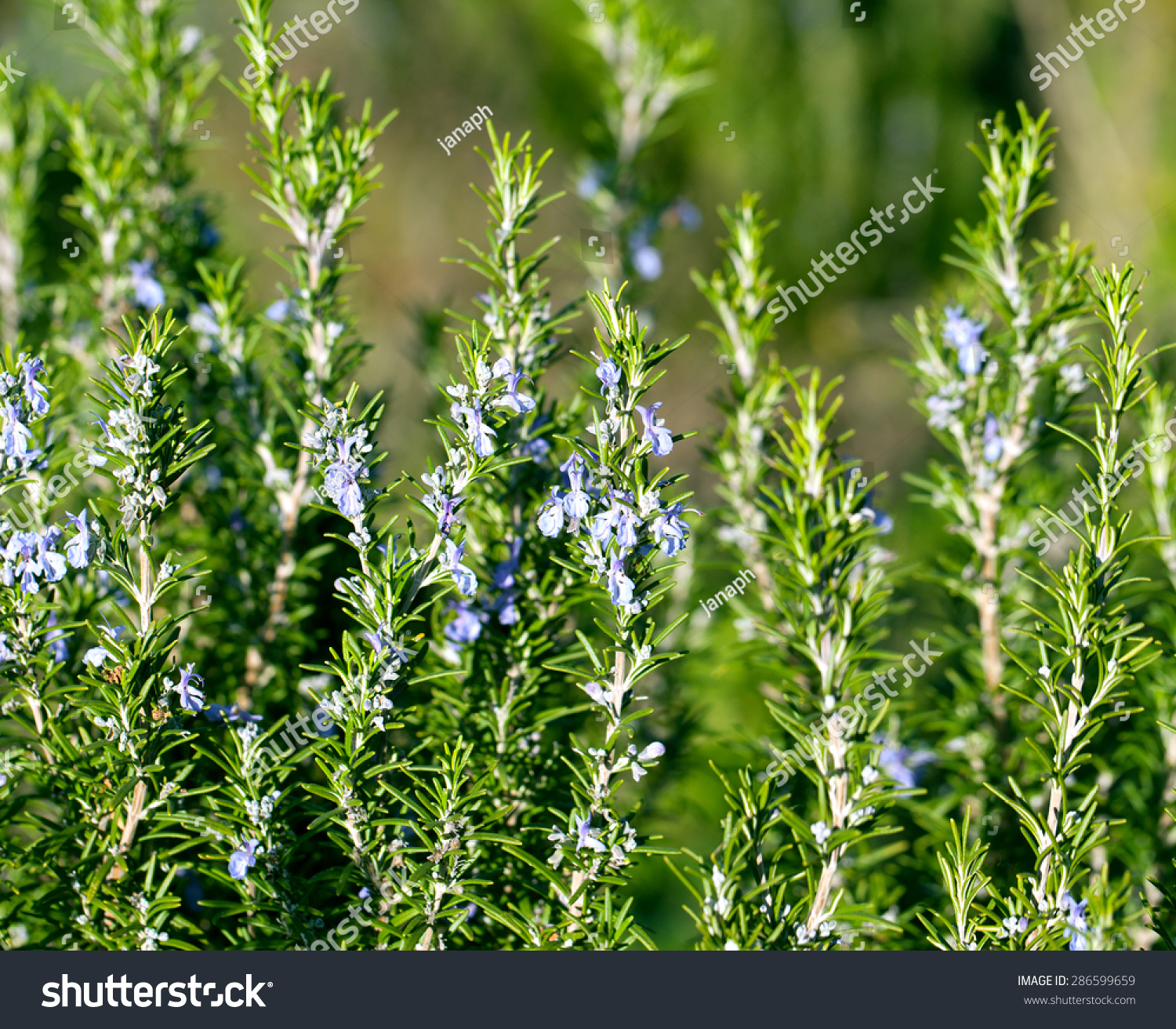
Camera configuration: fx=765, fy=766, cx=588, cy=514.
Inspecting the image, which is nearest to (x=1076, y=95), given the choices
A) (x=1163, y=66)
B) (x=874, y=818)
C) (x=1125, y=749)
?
(x=1163, y=66)

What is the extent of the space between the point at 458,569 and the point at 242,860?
288 millimetres

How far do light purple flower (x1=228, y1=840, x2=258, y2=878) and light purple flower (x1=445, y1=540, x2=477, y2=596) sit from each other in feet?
0.87

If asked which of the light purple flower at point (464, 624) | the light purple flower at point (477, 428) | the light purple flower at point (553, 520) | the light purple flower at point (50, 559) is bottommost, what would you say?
the light purple flower at point (464, 624)

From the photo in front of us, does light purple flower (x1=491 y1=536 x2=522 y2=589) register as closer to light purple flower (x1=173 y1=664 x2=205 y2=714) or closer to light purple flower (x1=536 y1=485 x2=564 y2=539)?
light purple flower (x1=536 y1=485 x2=564 y2=539)

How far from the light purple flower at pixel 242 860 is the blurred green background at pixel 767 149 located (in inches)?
35.8

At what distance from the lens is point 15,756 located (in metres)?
0.68

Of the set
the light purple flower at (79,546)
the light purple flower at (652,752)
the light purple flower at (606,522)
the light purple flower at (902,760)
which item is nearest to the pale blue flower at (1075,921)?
the light purple flower at (902,760)

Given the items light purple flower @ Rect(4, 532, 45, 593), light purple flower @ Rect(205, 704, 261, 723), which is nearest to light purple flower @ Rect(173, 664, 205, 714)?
light purple flower @ Rect(205, 704, 261, 723)

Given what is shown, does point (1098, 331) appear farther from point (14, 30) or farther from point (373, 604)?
point (14, 30)

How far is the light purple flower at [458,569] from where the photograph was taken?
60cm

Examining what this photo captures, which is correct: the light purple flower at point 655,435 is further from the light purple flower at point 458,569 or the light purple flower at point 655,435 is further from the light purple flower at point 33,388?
the light purple flower at point 33,388

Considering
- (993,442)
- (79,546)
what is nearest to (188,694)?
(79,546)

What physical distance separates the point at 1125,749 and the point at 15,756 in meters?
1.12

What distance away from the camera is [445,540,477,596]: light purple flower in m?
0.60
